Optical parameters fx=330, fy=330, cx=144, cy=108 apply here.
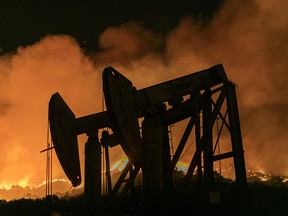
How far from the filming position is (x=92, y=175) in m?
13.2

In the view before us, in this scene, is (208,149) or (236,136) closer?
(236,136)

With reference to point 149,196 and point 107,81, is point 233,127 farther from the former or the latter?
point 107,81

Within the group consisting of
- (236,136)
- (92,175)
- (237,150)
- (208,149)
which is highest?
(236,136)

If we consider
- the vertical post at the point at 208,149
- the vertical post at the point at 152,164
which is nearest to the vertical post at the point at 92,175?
the vertical post at the point at 152,164

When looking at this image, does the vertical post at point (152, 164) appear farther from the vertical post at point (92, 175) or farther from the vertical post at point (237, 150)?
the vertical post at point (92, 175)

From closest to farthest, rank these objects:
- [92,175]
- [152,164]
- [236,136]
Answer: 1. [152,164]
2. [236,136]
3. [92,175]

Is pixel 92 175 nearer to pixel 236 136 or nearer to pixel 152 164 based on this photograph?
pixel 152 164

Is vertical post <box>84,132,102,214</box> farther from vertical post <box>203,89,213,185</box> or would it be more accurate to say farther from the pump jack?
vertical post <box>203,89,213,185</box>

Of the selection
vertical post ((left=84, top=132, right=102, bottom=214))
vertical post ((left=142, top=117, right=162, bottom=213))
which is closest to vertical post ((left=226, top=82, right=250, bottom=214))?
vertical post ((left=142, top=117, right=162, bottom=213))

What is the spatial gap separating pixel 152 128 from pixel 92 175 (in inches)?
135

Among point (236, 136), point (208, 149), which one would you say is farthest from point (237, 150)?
point (208, 149)

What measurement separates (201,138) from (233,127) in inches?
46.5

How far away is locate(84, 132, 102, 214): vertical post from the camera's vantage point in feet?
42.4

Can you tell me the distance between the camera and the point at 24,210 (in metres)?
26.7
